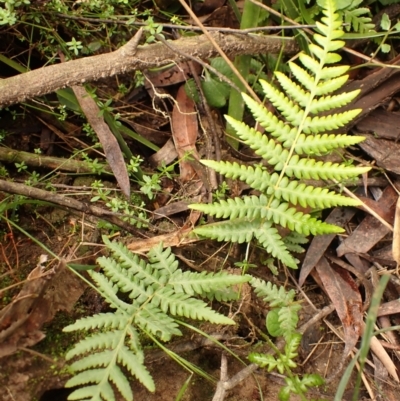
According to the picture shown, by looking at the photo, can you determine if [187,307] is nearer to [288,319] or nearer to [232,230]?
[232,230]

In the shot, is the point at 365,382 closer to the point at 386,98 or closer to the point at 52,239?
the point at 386,98

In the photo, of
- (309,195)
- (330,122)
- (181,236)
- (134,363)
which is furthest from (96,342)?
(330,122)

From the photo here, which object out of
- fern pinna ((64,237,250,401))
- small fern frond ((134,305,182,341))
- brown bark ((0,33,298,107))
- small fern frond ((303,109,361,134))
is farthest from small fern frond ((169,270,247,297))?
brown bark ((0,33,298,107))

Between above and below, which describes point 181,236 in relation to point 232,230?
below

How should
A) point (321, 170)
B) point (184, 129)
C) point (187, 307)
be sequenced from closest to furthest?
point (187, 307) < point (321, 170) < point (184, 129)

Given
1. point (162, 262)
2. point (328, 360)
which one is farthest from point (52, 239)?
point (328, 360)

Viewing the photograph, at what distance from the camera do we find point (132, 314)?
1727 mm

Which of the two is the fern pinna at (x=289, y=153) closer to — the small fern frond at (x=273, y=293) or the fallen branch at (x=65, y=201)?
the small fern frond at (x=273, y=293)

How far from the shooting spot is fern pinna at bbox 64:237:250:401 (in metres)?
1.56

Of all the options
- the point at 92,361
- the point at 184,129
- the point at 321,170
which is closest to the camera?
the point at 92,361

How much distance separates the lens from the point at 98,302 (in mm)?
2018

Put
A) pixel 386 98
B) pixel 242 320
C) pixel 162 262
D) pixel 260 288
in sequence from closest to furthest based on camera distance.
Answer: pixel 162 262 < pixel 260 288 < pixel 242 320 < pixel 386 98

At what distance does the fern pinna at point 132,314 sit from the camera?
156cm

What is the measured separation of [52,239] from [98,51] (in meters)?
1.03
